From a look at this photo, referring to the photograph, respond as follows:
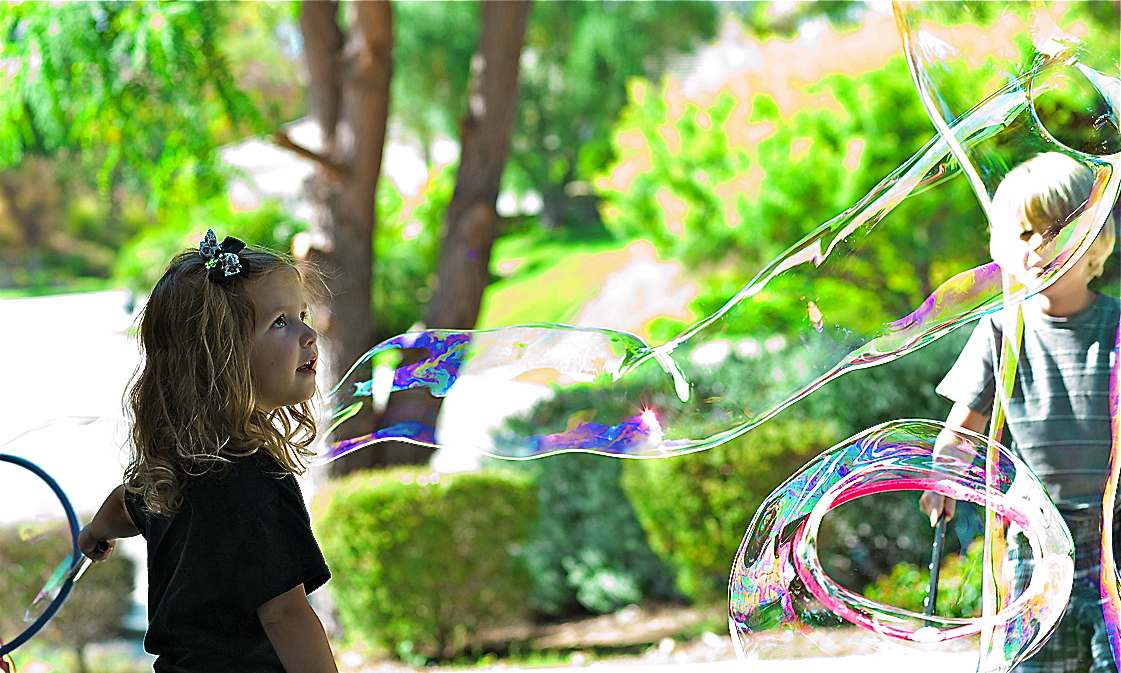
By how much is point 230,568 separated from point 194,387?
27 centimetres

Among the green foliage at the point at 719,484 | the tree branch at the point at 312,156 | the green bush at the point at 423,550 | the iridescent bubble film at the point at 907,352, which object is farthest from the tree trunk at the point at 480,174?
the iridescent bubble film at the point at 907,352

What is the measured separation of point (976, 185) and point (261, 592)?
1.36 m

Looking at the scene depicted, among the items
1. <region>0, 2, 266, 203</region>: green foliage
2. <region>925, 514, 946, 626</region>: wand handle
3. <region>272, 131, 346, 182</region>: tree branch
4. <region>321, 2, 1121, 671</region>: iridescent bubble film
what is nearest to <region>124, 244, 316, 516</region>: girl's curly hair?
<region>321, 2, 1121, 671</region>: iridescent bubble film

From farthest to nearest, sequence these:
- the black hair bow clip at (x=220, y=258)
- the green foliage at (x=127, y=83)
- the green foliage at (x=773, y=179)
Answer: the green foliage at (x=773, y=179) < the green foliage at (x=127, y=83) < the black hair bow clip at (x=220, y=258)

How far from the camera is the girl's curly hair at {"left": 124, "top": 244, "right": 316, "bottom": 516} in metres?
1.50

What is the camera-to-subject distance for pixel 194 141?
4.49 m

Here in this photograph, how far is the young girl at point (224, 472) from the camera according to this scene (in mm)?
1445

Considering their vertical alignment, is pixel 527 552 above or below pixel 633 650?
above

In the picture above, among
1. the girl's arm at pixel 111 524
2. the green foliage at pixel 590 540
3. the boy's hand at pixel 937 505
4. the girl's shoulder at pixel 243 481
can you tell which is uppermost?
the girl's shoulder at pixel 243 481

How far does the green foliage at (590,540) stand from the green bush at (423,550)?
479mm

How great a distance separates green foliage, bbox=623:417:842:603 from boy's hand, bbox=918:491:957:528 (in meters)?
2.60

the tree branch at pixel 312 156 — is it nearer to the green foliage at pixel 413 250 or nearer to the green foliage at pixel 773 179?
the green foliage at pixel 773 179

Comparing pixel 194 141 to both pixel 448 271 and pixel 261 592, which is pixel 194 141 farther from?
pixel 261 592

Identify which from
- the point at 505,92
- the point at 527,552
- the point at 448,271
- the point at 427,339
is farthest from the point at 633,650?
the point at 427,339
